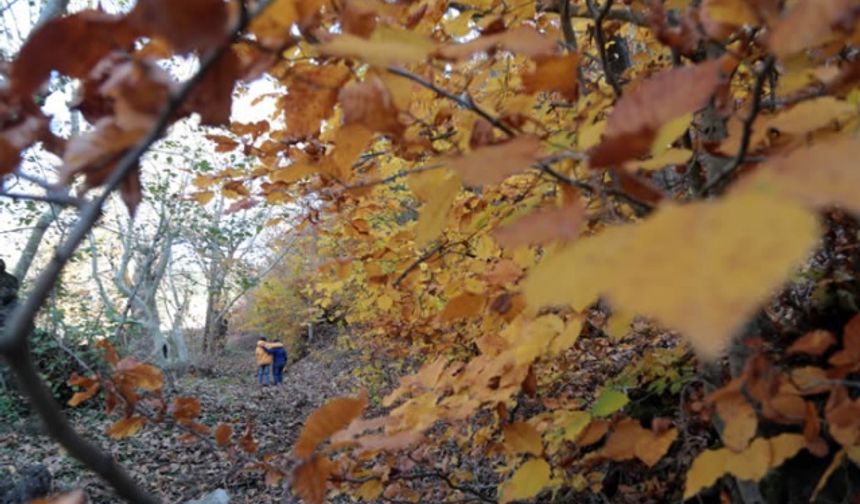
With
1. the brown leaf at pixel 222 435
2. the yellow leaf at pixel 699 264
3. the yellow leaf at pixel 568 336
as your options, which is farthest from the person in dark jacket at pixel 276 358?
the yellow leaf at pixel 699 264

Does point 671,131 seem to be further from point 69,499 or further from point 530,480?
point 69,499

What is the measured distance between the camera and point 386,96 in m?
0.58

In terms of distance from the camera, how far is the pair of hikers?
10.1 m

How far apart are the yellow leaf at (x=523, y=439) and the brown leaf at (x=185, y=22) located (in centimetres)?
84

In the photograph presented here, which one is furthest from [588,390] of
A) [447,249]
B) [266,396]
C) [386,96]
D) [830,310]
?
[266,396]

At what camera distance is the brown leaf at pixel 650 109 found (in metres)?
0.40

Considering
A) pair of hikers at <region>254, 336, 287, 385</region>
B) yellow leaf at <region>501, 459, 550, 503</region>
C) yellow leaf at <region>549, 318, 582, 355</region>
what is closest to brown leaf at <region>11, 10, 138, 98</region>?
yellow leaf at <region>549, 318, 582, 355</region>

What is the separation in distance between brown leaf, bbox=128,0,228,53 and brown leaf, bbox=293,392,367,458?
1.83 ft

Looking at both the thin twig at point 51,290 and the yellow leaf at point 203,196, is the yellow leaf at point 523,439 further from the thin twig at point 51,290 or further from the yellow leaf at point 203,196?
the yellow leaf at point 203,196

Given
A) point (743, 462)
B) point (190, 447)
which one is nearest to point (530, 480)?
point (743, 462)

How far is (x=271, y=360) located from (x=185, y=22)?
34.4 feet

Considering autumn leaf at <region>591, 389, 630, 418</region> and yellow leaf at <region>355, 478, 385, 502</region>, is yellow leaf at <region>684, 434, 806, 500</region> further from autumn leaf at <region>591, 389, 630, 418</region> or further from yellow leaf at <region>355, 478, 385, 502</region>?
yellow leaf at <region>355, 478, 385, 502</region>

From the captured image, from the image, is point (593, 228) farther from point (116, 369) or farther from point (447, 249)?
point (116, 369)

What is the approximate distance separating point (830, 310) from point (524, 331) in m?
1.04
